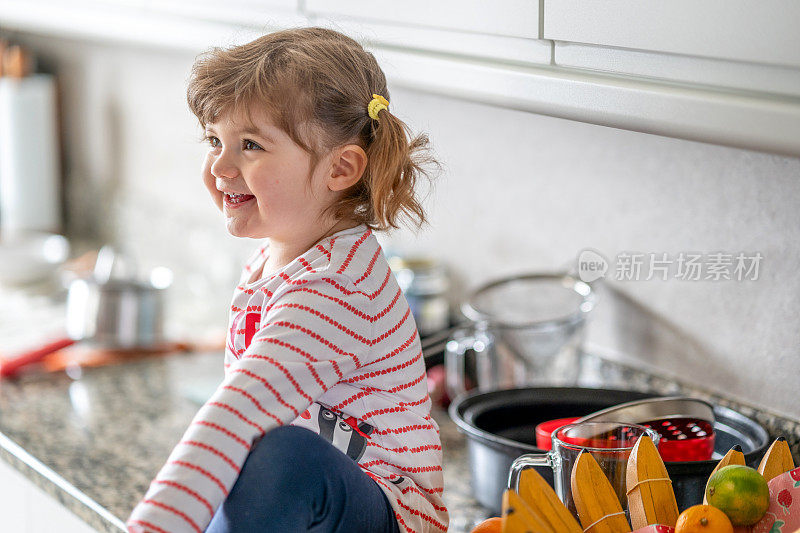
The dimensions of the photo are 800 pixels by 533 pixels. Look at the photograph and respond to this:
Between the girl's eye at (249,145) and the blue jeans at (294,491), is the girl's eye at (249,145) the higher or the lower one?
the higher one

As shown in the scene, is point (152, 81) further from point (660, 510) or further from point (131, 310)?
point (660, 510)

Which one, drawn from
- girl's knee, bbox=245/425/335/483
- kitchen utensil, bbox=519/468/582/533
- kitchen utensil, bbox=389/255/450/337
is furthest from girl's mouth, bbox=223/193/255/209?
kitchen utensil, bbox=389/255/450/337

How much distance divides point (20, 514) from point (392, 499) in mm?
707

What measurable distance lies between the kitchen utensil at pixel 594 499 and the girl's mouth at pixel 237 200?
389mm

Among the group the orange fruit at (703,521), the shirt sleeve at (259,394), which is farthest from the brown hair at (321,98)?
the orange fruit at (703,521)

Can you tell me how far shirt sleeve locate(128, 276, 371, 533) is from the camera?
0.77 m

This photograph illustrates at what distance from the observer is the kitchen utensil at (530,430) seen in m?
0.98

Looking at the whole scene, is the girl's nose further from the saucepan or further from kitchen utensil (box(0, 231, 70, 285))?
kitchen utensil (box(0, 231, 70, 285))

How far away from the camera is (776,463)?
916mm

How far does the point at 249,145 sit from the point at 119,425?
737 millimetres

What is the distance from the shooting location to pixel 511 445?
1.09m

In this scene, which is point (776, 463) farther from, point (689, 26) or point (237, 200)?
point (237, 200)

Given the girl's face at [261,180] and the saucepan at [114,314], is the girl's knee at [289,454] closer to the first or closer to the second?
the girl's face at [261,180]

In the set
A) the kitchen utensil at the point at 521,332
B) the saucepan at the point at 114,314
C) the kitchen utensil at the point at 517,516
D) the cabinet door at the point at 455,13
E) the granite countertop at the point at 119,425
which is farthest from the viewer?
the saucepan at the point at 114,314
